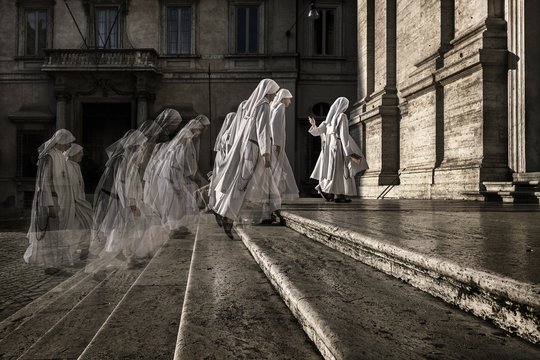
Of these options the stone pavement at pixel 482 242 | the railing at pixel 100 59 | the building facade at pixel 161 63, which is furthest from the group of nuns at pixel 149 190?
the railing at pixel 100 59

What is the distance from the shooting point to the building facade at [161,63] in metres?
19.5

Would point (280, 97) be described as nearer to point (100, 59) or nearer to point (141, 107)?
point (141, 107)

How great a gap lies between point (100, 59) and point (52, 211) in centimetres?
1459

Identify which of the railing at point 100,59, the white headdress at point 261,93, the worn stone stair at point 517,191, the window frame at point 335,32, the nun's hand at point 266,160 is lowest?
the worn stone stair at point 517,191

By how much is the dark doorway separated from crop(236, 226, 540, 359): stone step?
20673 millimetres

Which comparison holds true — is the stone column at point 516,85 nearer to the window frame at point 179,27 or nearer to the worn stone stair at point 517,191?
the worn stone stair at point 517,191

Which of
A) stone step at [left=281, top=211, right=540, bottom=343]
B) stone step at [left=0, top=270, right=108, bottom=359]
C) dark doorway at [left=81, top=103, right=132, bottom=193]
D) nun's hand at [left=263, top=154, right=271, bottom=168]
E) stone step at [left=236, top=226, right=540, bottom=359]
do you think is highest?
dark doorway at [left=81, top=103, right=132, bottom=193]

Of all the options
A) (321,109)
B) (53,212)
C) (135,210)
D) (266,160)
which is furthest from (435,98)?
(321,109)

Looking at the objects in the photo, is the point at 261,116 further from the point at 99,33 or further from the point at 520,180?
the point at 99,33

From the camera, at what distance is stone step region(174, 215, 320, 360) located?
168cm

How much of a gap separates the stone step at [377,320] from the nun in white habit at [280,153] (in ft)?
11.4

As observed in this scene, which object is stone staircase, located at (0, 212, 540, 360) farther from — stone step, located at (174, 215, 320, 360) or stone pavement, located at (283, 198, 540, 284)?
stone pavement, located at (283, 198, 540, 284)

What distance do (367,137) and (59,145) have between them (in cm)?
863

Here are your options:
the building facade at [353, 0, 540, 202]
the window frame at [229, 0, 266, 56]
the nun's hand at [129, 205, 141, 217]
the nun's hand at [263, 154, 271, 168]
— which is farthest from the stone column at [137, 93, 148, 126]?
the nun's hand at [263, 154, 271, 168]
